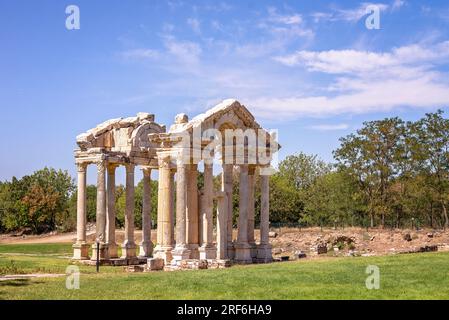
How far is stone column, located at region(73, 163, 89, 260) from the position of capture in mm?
38281

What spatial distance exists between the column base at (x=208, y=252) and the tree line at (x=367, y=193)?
1336 inches

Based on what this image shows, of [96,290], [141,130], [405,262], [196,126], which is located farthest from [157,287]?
[141,130]

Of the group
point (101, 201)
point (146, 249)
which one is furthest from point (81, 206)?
point (146, 249)

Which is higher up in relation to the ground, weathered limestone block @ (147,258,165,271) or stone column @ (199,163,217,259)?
stone column @ (199,163,217,259)

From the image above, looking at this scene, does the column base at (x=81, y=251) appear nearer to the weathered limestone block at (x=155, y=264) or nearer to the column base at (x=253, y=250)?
the weathered limestone block at (x=155, y=264)

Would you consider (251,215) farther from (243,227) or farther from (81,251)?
(81,251)

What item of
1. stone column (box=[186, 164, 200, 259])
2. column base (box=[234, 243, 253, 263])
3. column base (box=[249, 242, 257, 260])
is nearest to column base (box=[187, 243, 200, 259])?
stone column (box=[186, 164, 200, 259])

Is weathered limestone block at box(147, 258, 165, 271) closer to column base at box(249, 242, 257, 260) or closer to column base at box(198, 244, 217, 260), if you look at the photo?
column base at box(198, 244, 217, 260)

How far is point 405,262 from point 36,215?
244 ft

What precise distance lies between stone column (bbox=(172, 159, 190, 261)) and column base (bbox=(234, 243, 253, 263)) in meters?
3.94

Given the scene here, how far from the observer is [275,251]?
48.1 m

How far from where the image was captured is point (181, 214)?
30.8 m
